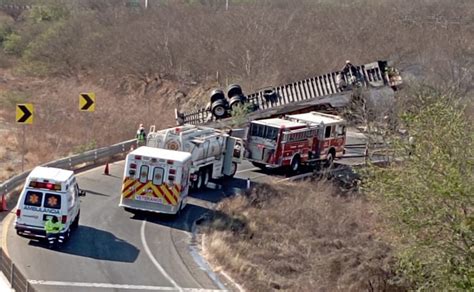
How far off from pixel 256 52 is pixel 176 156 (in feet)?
110

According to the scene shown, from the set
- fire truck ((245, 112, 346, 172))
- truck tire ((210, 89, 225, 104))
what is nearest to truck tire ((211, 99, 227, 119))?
truck tire ((210, 89, 225, 104))

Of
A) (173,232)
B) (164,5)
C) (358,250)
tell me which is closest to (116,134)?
(173,232)

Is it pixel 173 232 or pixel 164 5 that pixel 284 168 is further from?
pixel 164 5

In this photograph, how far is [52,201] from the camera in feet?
70.7

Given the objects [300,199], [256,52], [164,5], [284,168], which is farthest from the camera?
[164,5]

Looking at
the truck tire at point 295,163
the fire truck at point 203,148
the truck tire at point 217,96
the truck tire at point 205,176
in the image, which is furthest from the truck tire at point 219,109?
the truck tire at point 205,176

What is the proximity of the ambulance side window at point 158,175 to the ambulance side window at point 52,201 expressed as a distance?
453 cm

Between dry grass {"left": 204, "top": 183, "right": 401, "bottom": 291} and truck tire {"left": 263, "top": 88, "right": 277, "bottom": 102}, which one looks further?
truck tire {"left": 263, "top": 88, "right": 277, "bottom": 102}

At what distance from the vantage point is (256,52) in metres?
58.9

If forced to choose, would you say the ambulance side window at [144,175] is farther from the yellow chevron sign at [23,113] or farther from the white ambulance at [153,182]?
the yellow chevron sign at [23,113]

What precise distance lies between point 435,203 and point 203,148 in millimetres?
13133

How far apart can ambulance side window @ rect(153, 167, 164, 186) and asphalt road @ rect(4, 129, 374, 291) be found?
1214mm

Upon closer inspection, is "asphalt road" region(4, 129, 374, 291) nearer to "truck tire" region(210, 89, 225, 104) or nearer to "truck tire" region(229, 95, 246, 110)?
"truck tire" region(229, 95, 246, 110)

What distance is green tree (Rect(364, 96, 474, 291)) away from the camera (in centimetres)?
1748
